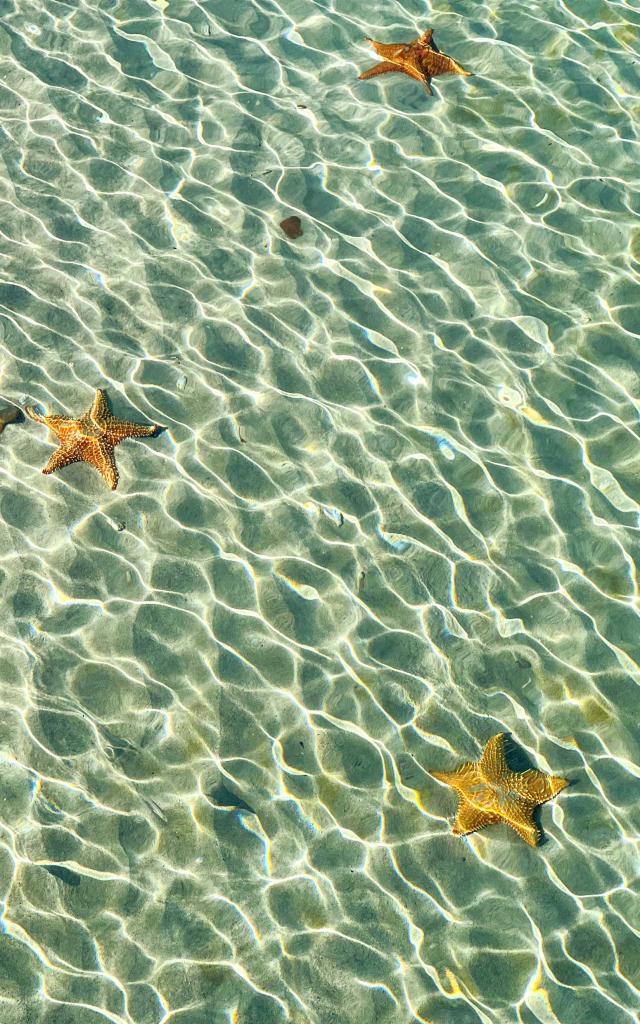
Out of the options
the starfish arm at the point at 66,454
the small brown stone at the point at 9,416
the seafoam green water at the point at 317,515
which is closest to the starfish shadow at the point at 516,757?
the seafoam green water at the point at 317,515

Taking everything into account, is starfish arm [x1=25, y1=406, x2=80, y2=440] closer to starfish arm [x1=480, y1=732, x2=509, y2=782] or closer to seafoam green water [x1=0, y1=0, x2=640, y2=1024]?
seafoam green water [x1=0, y1=0, x2=640, y2=1024]

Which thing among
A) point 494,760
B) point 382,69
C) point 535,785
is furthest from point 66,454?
point 382,69

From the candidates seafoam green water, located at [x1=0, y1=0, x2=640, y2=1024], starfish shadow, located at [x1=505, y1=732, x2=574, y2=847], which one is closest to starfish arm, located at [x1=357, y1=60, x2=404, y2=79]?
seafoam green water, located at [x1=0, y1=0, x2=640, y2=1024]

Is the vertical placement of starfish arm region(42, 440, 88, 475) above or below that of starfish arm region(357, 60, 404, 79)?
below

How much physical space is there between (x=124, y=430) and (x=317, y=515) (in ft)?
3.81

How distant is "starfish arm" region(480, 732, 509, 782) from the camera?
13.4 feet

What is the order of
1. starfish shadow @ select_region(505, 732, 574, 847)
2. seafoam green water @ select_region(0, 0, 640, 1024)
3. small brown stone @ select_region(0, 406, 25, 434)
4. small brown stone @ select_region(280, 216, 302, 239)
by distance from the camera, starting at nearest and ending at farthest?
seafoam green water @ select_region(0, 0, 640, 1024) → starfish shadow @ select_region(505, 732, 574, 847) → small brown stone @ select_region(0, 406, 25, 434) → small brown stone @ select_region(280, 216, 302, 239)

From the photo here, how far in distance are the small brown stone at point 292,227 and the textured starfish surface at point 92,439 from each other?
1.85 metres

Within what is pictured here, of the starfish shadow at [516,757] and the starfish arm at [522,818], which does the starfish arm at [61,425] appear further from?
the starfish arm at [522,818]

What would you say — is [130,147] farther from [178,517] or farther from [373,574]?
[373,574]

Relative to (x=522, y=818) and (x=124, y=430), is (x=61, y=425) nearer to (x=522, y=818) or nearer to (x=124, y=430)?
(x=124, y=430)

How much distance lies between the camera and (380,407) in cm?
527

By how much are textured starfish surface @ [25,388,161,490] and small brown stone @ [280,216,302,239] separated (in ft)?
6.07

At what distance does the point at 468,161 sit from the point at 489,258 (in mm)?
887
